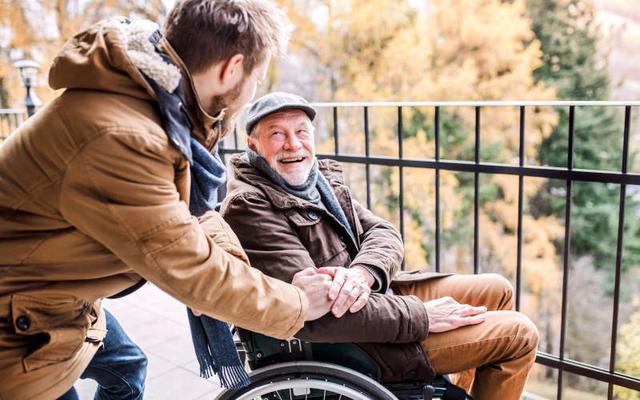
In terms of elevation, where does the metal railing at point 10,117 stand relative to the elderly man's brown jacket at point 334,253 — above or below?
above

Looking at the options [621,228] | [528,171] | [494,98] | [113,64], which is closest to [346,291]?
[113,64]

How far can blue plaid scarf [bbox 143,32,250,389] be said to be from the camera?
39.2 inches

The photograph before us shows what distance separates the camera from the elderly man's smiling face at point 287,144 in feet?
5.99

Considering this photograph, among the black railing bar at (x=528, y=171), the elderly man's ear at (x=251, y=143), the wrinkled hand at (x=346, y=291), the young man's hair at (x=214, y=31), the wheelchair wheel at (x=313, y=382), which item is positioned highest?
the young man's hair at (x=214, y=31)

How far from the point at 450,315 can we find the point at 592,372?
1.06 m

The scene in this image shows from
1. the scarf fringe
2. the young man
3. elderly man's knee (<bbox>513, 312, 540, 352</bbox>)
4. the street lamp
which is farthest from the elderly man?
the street lamp

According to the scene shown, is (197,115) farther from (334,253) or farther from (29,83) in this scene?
(29,83)

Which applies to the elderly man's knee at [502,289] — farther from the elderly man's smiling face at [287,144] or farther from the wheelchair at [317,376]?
the elderly man's smiling face at [287,144]

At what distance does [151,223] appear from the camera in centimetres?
Answer: 96

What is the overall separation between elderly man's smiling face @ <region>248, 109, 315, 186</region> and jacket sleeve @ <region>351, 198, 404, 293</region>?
1.02 feet

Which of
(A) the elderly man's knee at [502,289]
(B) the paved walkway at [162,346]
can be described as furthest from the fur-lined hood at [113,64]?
(B) the paved walkway at [162,346]

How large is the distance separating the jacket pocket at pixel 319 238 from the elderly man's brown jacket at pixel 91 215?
2.07ft

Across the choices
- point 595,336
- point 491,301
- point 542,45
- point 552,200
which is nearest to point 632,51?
point 542,45

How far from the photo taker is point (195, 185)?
124 centimetres
